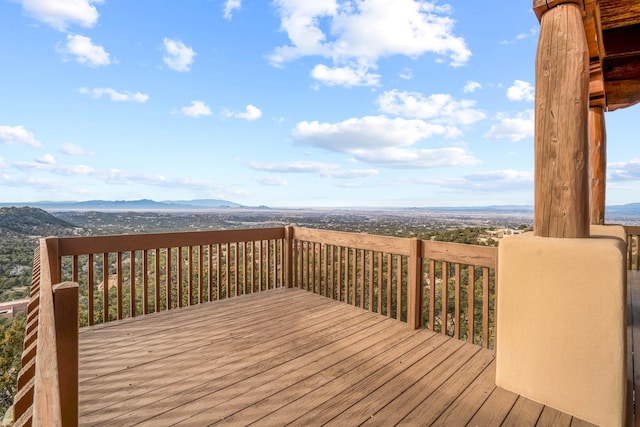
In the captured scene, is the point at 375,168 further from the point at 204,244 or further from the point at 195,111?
the point at 204,244

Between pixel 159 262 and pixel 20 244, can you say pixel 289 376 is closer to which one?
pixel 159 262

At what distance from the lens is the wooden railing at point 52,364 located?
0.60 m

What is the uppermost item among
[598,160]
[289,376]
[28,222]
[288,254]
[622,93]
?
[622,93]

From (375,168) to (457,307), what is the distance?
50.3 feet

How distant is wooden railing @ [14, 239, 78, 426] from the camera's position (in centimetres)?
60

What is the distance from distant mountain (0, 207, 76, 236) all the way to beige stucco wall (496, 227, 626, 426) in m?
5.60

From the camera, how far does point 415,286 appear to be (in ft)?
9.77

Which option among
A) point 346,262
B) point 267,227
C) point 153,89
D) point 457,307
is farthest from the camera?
point 153,89

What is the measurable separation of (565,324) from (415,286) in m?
1.32

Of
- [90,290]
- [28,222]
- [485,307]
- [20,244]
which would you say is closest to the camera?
[485,307]

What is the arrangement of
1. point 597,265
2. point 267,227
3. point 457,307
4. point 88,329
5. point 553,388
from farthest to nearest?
point 267,227 → point 88,329 → point 457,307 → point 553,388 → point 597,265

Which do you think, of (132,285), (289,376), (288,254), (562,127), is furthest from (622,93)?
(132,285)

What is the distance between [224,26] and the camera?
9398mm

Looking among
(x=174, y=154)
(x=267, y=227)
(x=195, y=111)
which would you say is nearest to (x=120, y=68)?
(x=195, y=111)
